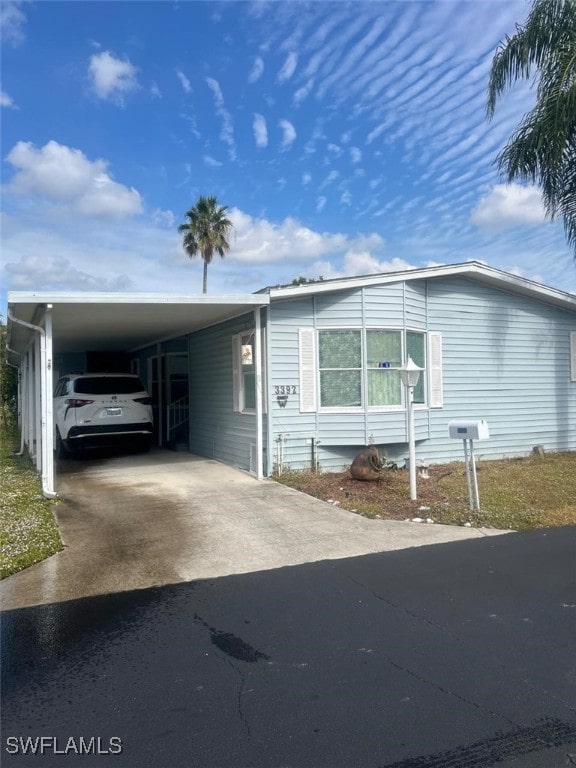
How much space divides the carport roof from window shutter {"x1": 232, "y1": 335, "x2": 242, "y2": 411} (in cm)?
50

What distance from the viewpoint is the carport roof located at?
29.1 feet

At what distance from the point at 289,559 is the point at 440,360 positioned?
702cm

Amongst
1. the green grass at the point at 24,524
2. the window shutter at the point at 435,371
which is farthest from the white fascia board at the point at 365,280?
the green grass at the point at 24,524

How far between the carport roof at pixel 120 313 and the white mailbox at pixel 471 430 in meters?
3.71

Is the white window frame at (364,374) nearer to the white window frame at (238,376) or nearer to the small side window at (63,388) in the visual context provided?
the white window frame at (238,376)

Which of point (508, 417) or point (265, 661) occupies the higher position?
point (508, 417)

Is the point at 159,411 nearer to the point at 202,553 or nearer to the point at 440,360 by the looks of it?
the point at 440,360

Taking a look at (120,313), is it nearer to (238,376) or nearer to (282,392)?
(238,376)

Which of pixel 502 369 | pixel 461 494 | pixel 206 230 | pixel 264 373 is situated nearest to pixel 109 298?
pixel 264 373

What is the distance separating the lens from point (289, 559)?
20.3 feet

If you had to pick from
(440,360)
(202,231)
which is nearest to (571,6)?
(440,360)

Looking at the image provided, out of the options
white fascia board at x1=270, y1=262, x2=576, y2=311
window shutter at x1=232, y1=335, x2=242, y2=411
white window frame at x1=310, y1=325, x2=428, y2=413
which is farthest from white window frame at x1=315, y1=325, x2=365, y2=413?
window shutter at x1=232, y1=335, x2=242, y2=411

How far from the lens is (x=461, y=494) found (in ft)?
30.1

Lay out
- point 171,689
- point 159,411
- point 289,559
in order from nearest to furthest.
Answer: point 171,689, point 289,559, point 159,411
